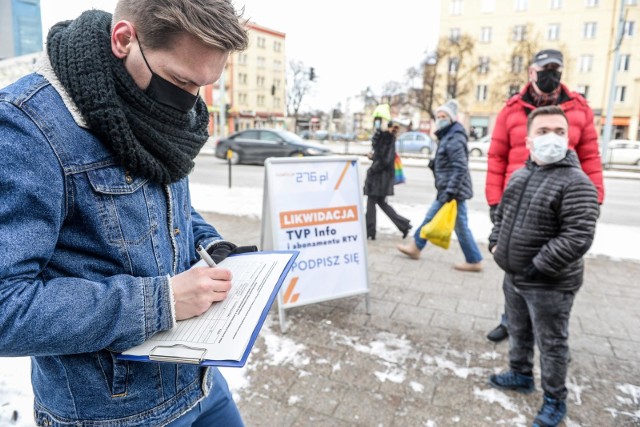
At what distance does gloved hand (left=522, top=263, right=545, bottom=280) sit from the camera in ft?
8.37

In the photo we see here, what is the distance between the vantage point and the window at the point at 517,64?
41.0 meters

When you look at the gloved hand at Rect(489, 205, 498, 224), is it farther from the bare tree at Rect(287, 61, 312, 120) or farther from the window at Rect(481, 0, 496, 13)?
the bare tree at Rect(287, 61, 312, 120)

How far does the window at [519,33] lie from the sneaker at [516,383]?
47.8m

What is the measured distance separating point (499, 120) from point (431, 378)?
6.82 feet

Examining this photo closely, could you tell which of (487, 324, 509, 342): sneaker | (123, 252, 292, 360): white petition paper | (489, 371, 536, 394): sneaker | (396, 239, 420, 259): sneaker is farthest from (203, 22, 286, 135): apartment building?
(123, 252, 292, 360): white petition paper

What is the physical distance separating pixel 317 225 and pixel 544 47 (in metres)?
45.7

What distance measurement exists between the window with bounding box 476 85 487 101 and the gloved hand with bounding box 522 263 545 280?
47.3 meters

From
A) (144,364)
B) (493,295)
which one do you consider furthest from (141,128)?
(493,295)

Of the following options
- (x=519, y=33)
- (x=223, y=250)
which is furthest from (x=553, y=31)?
(x=223, y=250)

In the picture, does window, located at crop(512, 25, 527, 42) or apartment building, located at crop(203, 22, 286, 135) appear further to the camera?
apartment building, located at crop(203, 22, 286, 135)

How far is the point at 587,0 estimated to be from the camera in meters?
43.0

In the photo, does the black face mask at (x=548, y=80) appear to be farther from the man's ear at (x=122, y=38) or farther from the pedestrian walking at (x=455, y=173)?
the man's ear at (x=122, y=38)

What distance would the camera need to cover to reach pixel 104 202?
1.04 meters

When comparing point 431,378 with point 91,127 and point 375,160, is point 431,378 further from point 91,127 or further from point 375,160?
point 375,160
